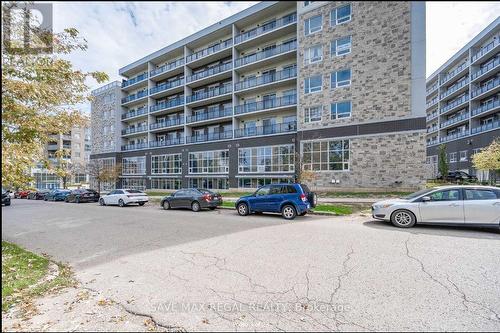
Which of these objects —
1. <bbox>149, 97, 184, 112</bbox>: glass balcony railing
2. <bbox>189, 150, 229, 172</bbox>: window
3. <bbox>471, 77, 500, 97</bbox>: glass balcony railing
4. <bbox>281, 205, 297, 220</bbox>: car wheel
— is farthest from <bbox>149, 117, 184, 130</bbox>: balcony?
<bbox>471, 77, 500, 97</bbox>: glass balcony railing

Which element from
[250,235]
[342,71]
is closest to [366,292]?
[250,235]

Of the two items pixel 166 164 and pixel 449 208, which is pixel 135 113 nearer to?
pixel 166 164

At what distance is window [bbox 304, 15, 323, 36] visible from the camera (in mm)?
25709

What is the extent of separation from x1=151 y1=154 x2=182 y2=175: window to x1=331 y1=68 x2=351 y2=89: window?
Answer: 23.2 metres

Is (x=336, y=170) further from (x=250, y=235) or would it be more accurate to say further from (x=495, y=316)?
(x=495, y=316)

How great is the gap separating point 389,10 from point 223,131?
21.9m

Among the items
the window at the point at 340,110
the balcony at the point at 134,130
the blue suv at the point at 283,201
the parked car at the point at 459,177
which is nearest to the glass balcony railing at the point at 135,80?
the balcony at the point at 134,130

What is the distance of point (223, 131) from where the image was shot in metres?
33.4

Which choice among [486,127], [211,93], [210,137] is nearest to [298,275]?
[210,137]

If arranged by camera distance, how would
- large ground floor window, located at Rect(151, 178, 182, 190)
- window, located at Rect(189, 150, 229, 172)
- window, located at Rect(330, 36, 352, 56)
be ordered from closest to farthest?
window, located at Rect(330, 36, 352, 56)
window, located at Rect(189, 150, 229, 172)
large ground floor window, located at Rect(151, 178, 182, 190)

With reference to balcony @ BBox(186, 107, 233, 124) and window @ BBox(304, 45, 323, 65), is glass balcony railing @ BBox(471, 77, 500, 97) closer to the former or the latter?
window @ BBox(304, 45, 323, 65)

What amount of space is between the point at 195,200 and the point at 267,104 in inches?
694

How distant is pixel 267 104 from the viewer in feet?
95.2

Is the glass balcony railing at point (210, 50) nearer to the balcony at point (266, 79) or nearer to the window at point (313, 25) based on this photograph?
the balcony at point (266, 79)
